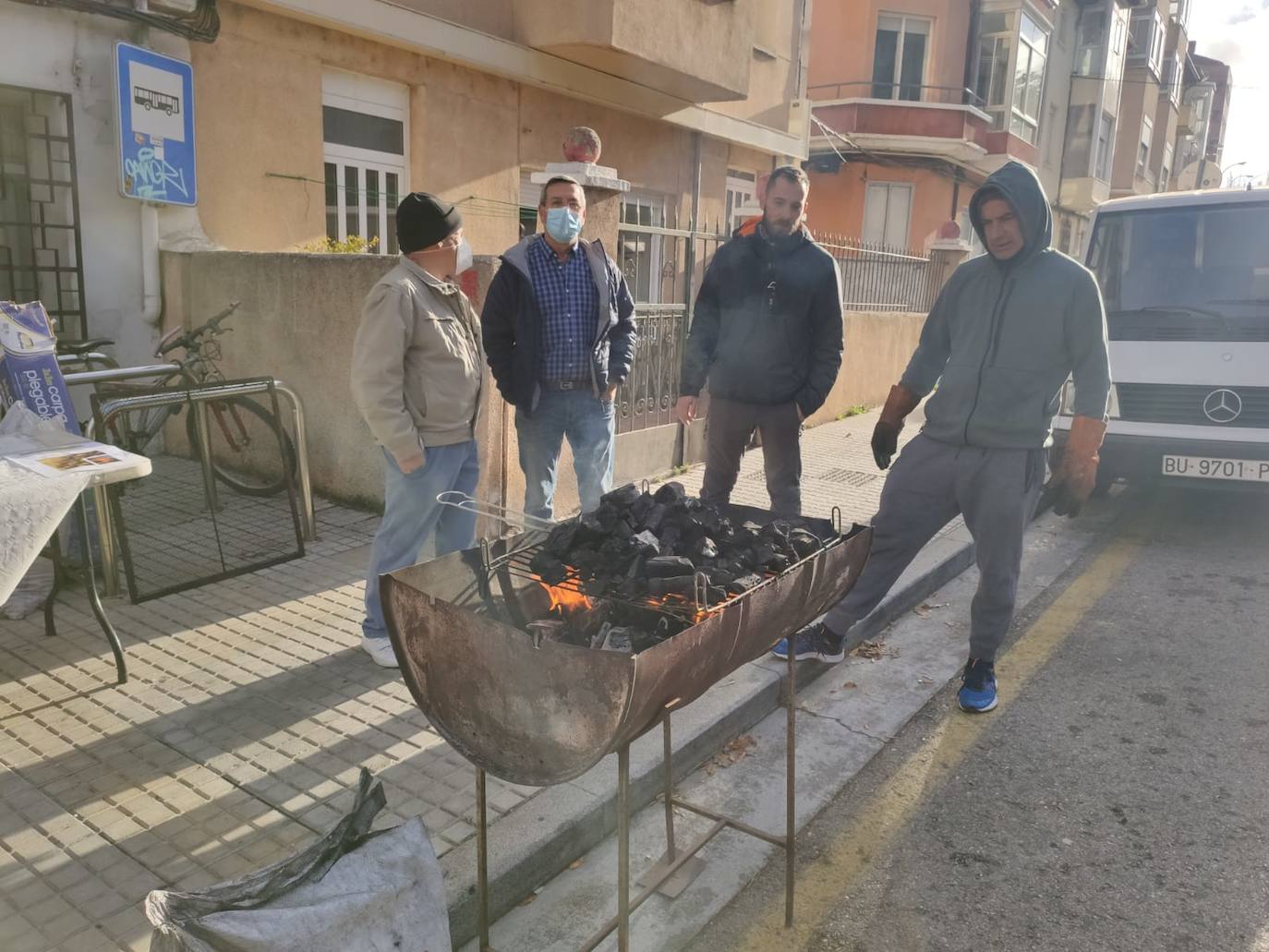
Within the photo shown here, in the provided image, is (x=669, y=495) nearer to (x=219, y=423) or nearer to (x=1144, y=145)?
(x=219, y=423)

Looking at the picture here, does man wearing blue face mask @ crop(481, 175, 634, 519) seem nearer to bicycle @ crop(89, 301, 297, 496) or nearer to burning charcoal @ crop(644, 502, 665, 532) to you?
burning charcoal @ crop(644, 502, 665, 532)

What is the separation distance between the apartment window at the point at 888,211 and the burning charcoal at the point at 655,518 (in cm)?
1956

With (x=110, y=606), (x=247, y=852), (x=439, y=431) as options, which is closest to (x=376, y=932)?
(x=247, y=852)

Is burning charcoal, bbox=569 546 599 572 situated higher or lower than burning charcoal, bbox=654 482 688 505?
lower

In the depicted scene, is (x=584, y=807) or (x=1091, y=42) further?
(x=1091, y=42)

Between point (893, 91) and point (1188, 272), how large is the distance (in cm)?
1553

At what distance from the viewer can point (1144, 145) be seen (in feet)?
112

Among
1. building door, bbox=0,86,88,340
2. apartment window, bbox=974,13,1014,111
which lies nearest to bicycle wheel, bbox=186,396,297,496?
building door, bbox=0,86,88,340

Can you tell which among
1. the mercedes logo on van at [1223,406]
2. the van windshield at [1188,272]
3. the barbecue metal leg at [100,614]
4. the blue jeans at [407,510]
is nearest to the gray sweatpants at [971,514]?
the blue jeans at [407,510]

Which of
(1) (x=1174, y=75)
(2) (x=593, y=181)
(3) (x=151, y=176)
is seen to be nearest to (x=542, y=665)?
(2) (x=593, y=181)

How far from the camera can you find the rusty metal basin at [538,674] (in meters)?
2.05

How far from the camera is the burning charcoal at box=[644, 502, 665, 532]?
2.78 meters

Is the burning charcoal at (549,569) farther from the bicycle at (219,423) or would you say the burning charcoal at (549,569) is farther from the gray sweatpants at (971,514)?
the bicycle at (219,423)

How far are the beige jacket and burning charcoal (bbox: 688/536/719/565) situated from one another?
1552 mm
